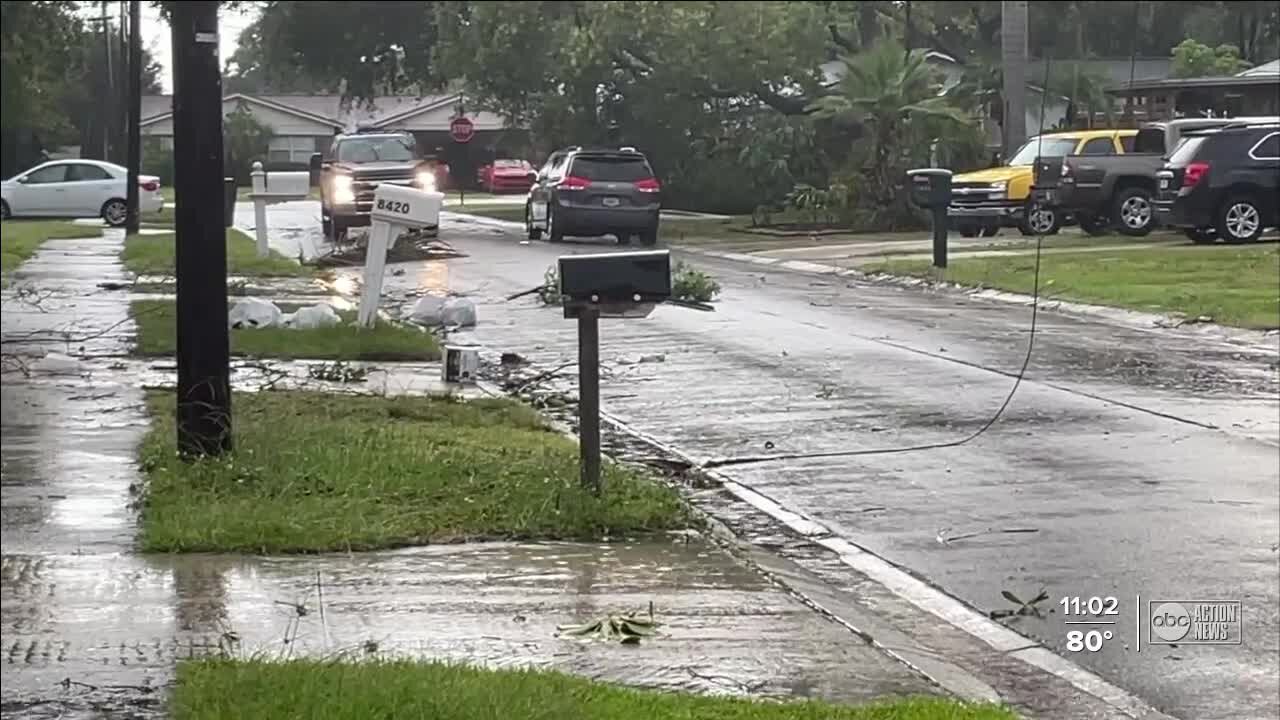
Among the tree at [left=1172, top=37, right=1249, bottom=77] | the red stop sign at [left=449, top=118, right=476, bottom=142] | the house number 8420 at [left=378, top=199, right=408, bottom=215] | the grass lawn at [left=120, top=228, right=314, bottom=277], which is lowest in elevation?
the grass lawn at [left=120, top=228, right=314, bottom=277]

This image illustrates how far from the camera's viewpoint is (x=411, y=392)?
12.5m

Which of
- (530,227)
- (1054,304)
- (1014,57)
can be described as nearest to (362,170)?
(530,227)

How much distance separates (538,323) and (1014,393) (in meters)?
5.10

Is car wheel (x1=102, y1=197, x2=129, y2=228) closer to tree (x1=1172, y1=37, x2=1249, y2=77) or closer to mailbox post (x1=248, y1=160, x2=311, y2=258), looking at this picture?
mailbox post (x1=248, y1=160, x2=311, y2=258)

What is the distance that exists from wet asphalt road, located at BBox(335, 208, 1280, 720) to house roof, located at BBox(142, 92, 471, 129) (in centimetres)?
232

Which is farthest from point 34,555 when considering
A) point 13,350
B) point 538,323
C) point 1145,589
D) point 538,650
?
point 538,323

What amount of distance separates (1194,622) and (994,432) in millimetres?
4435

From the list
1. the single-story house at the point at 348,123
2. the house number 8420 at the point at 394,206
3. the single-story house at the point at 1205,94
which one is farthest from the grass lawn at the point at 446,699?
the house number 8420 at the point at 394,206

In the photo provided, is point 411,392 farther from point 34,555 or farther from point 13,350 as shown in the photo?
point 13,350

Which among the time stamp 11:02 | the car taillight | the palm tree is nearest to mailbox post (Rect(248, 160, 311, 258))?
the palm tree

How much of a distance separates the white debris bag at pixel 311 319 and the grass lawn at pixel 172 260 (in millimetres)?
1549

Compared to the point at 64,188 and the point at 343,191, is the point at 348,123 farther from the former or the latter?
the point at 343,191

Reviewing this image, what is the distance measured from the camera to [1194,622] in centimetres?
707

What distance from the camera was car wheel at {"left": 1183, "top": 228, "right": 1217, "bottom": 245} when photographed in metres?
22.9
